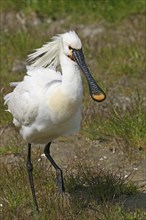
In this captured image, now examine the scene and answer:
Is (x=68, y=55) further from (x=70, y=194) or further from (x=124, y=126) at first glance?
(x=124, y=126)

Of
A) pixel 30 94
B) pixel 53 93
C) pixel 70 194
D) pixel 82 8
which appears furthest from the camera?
pixel 82 8

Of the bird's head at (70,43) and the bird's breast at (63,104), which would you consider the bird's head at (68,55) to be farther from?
the bird's breast at (63,104)

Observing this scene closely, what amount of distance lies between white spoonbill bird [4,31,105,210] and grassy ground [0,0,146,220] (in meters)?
0.28

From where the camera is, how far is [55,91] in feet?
18.2

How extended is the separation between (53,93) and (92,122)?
2108 mm

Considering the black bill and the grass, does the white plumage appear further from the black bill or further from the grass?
the grass

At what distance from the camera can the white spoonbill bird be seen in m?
5.47

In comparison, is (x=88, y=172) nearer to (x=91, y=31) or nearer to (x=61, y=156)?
(x=61, y=156)

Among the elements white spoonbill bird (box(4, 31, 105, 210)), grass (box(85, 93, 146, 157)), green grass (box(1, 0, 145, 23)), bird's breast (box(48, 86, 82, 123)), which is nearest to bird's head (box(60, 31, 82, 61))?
white spoonbill bird (box(4, 31, 105, 210))

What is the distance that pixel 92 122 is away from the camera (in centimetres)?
762

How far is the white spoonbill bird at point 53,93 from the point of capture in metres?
5.47

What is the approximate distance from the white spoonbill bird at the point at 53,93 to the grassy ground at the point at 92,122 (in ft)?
0.91

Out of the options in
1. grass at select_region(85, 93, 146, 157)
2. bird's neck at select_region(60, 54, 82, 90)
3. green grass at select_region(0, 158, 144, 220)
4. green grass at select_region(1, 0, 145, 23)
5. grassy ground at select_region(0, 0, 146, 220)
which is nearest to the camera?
bird's neck at select_region(60, 54, 82, 90)

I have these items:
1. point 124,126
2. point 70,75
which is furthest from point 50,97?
point 124,126
